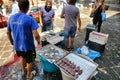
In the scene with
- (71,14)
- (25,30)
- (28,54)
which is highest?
(71,14)

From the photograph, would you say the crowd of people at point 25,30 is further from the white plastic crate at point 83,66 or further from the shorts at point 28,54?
the white plastic crate at point 83,66

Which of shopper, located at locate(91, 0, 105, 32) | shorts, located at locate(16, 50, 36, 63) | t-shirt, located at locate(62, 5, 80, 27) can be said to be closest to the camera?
shorts, located at locate(16, 50, 36, 63)

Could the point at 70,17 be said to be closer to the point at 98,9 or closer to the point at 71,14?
the point at 71,14

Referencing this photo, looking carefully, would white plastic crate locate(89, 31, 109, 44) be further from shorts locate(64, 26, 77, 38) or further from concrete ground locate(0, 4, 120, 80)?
shorts locate(64, 26, 77, 38)

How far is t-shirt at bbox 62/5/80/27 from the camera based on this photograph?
156 inches

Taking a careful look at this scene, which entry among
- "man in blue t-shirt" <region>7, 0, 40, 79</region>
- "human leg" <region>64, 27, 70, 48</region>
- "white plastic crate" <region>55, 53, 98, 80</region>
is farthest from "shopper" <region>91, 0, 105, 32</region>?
"man in blue t-shirt" <region>7, 0, 40, 79</region>

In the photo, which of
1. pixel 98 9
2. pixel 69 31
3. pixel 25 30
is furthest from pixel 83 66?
pixel 98 9

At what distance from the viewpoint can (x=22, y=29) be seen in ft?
8.73

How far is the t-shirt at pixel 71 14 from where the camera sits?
3961 millimetres

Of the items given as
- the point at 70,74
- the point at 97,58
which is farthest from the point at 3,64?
the point at 97,58

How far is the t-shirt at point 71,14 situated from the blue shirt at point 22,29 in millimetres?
1539

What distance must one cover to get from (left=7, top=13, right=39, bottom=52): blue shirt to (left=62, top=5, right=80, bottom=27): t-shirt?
1.54 meters

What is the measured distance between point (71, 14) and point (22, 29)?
5.81ft

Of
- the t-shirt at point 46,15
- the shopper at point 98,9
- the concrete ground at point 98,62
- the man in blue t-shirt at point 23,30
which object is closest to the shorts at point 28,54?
the man in blue t-shirt at point 23,30
